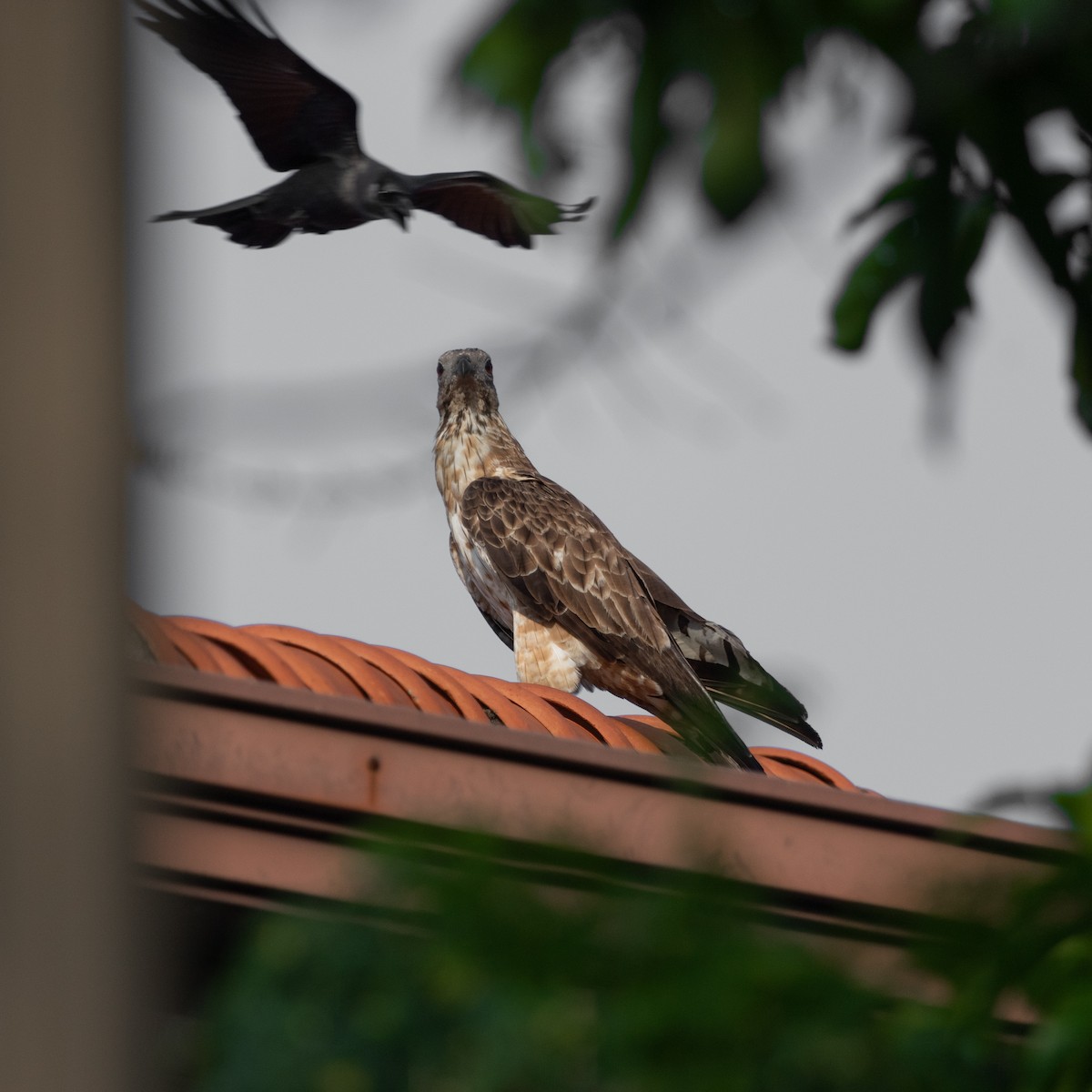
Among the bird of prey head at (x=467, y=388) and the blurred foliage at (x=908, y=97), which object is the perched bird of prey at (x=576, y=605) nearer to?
the bird of prey head at (x=467, y=388)

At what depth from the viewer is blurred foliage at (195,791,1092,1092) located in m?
1.58

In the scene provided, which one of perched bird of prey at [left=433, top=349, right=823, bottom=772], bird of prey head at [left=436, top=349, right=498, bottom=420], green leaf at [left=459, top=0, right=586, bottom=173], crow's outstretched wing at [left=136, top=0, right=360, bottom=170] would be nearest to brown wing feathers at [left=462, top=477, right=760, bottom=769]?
perched bird of prey at [left=433, top=349, right=823, bottom=772]

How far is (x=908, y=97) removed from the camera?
7.47 ft

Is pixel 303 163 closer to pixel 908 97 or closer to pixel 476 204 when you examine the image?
pixel 476 204

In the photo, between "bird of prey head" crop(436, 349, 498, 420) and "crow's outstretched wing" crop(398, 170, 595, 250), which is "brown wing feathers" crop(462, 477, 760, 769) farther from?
"crow's outstretched wing" crop(398, 170, 595, 250)

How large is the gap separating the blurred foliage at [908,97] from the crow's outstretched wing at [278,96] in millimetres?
3047

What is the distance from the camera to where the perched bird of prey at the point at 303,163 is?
15.2 feet

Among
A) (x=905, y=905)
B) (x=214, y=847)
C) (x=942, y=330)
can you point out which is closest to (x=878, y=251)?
(x=942, y=330)

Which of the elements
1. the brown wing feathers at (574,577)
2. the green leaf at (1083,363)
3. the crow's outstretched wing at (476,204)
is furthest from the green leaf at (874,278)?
the brown wing feathers at (574,577)

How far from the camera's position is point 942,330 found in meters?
2.39

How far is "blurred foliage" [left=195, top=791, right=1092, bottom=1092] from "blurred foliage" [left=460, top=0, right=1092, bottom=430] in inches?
31.9

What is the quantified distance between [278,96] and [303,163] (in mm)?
219

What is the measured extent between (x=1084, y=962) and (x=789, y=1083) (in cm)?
37

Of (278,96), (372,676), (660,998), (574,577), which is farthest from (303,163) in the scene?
(660,998)
